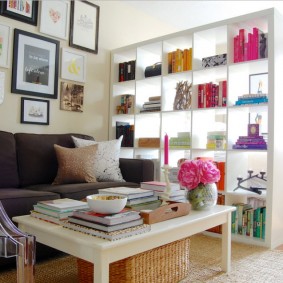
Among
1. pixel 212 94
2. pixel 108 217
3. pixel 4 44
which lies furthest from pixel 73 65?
pixel 108 217

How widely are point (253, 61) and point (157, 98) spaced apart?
1.11m

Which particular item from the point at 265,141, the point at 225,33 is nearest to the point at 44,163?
the point at 265,141

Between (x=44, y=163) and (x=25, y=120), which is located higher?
(x=25, y=120)

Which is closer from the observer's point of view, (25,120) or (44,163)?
(44,163)

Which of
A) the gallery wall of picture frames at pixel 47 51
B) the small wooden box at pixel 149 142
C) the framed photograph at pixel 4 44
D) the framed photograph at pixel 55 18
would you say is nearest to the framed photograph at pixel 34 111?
the gallery wall of picture frames at pixel 47 51

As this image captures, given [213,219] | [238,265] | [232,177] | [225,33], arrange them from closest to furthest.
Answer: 1. [213,219]
2. [238,265]
3. [232,177]
4. [225,33]

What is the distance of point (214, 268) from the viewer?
201 cm

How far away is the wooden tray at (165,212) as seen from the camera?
4.51 feet

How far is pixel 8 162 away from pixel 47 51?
1.22 meters

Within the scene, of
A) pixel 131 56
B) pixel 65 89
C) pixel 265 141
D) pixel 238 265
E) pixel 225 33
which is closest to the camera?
pixel 238 265

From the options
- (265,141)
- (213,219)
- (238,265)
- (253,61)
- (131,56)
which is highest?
(131,56)

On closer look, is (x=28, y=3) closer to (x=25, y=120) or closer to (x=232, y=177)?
(x=25, y=120)

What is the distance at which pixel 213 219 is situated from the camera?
5.75 ft

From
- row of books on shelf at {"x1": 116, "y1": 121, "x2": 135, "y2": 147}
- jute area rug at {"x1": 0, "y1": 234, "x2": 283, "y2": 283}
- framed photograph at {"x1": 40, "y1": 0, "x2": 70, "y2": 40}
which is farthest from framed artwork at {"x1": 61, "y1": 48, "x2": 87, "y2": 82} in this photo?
jute area rug at {"x1": 0, "y1": 234, "x2": 283, "y2": 283}
